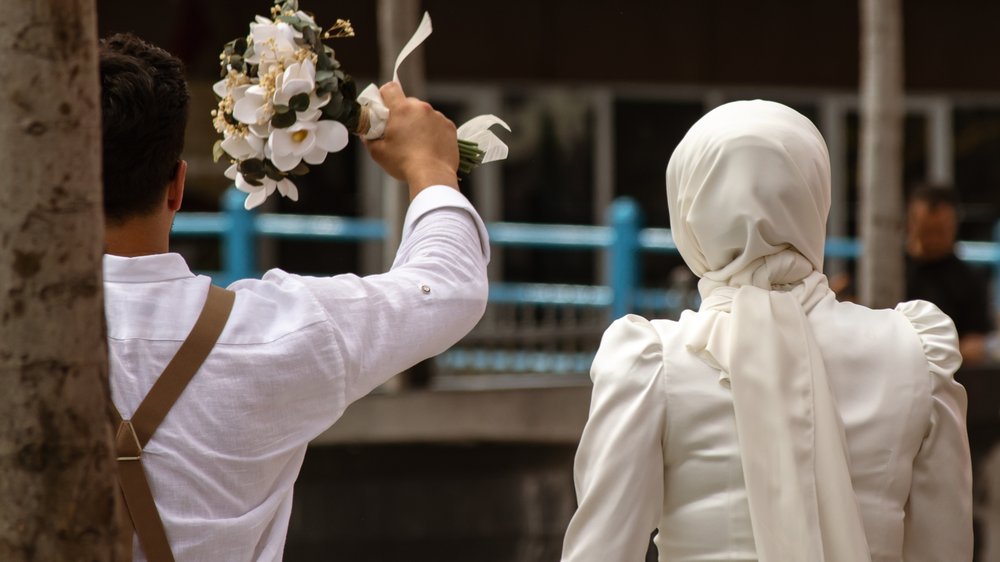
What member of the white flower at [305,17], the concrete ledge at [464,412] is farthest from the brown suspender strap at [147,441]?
the concrete ledge at [464,412]

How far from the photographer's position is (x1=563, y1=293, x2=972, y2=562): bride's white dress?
2371 mm

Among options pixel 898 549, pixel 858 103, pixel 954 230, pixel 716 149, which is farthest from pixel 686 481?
pixel 858 103

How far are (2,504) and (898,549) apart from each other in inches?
55.2

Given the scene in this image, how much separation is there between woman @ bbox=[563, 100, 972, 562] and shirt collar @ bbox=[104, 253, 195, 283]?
700 mm

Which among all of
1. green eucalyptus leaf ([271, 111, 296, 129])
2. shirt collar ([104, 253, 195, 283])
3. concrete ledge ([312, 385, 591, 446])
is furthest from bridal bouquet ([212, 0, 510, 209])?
concrete ledge ([312, 385, 591, 446])

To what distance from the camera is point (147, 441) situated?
79.0 inches

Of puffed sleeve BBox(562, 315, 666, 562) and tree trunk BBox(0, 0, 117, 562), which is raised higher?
tree trunk BBox(0, 0, 117, 562)

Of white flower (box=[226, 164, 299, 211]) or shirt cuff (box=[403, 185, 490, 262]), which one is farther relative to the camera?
white flower (box=[226, 164, 299, 211])

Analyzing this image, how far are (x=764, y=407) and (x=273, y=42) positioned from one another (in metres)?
0.96

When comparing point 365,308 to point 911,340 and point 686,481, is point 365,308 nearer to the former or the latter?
point 686,481

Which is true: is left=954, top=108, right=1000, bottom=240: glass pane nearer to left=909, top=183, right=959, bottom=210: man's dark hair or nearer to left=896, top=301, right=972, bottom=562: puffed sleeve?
left=909, top=183, right=959, bottom=210: man's dark hair

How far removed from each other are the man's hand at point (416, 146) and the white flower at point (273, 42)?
18 centimetres

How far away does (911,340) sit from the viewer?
2430mm

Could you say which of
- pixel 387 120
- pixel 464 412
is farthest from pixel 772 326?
pixel 464 412
